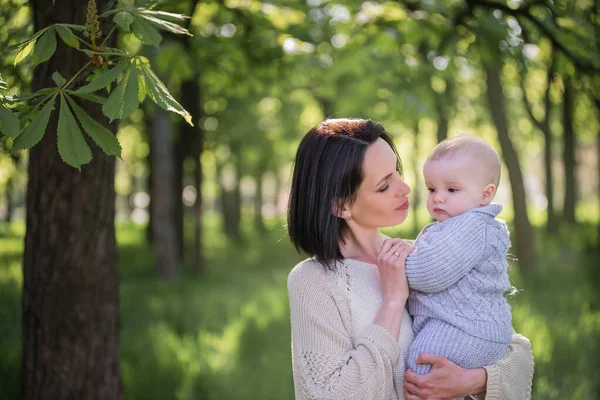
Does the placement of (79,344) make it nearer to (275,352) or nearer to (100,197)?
(100,197)

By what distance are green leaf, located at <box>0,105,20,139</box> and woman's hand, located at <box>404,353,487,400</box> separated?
1.33 metres

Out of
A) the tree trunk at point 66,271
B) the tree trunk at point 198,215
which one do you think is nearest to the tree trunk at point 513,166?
the tree trunk at point 198,215

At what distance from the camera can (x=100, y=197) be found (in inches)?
126

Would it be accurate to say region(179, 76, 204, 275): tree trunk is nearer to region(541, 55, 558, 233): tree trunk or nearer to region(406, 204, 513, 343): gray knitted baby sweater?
region(541, 55, 558, 233): tree trunk

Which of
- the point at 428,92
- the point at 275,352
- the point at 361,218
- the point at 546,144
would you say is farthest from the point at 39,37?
the point at 546,144

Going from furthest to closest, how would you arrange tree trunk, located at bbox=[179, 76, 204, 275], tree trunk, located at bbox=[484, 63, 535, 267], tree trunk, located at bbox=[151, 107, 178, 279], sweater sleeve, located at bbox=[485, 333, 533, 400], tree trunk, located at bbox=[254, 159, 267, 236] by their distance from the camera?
tree trunk, located at bbox=[254, 159, 267, 236] → tree trunk, located at bbox=[179, 76, 204, 275] → tree trunk, located at bbox=[484, 63, 535, 267] → tree trunk, located at bbox=[151, 107, 178, 279] → sweater sleeve, located at bbox=[485, 333, 533, 400]

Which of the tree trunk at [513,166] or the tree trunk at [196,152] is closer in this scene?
the tree trunk at [513,166]

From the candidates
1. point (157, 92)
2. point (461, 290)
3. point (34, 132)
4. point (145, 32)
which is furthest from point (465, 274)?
point (34, 132)

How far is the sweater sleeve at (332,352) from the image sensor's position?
212 centimetres

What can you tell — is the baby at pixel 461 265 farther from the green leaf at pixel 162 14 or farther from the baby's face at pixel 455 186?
the green leaf at pixel 162 14

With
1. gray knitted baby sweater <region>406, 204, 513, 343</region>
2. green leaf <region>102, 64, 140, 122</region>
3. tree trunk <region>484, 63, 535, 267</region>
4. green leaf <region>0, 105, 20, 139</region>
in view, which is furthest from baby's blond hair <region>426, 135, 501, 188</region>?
tree trunk <region>484, 63, 535, 267</region>

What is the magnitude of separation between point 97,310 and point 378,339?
5.33ft

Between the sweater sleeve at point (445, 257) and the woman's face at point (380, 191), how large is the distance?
13cm

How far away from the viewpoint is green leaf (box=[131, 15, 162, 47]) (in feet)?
6.63
